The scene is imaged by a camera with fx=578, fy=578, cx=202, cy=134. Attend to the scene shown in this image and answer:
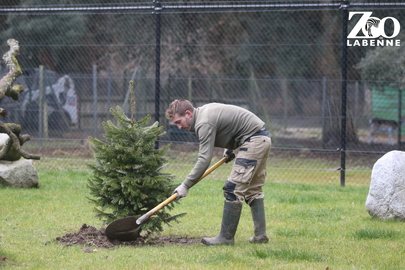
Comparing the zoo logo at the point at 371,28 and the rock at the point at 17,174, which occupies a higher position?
the zoo logo at the point at 371,28

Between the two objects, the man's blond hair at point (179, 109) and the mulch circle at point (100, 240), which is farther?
the mulch circle at point (100, 240)

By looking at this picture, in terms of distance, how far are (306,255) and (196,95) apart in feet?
30.1

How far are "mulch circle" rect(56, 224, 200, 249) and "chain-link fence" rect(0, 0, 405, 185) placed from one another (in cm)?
460

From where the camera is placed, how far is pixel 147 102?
14.8 m

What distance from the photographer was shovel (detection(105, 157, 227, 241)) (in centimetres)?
588

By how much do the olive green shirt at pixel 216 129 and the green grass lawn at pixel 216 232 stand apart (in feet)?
2.86

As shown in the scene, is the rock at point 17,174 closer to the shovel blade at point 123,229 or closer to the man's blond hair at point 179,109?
the shovel blade at point 123,229

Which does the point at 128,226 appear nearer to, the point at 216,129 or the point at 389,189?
the point at 216,129

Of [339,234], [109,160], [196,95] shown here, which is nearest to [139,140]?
[109,160]

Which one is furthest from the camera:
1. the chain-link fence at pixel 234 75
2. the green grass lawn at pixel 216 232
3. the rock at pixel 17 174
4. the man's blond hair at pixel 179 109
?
the chain-link fence at pixel 234 75

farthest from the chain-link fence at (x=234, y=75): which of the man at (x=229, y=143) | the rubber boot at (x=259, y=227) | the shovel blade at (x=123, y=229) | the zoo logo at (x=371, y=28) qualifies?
the shovel blade at (x=123, y=229)

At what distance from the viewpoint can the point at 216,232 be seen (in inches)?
270

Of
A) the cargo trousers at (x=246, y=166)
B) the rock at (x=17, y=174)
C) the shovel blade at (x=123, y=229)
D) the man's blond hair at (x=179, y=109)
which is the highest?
the man's blond hair at (x=179, y=109)

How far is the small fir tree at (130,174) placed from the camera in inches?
240
